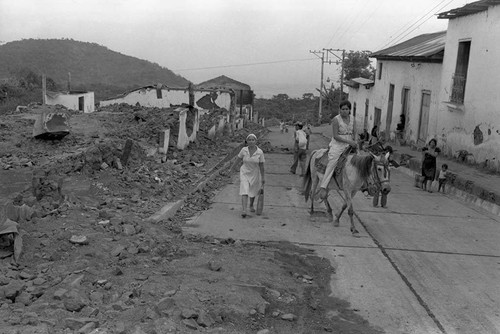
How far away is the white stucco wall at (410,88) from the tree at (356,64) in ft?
93.2

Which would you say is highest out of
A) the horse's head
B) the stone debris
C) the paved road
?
the horse's head

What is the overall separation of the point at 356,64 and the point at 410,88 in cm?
3593

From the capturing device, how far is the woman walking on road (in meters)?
9.62

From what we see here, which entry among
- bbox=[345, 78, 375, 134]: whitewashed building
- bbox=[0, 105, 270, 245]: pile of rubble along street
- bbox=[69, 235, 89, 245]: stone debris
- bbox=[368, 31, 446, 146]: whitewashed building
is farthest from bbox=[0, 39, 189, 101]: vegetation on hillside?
bbox=[69, 235, 89, 245]: stone debris

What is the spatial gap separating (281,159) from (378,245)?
13.2m

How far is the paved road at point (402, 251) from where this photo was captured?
5.69 metres

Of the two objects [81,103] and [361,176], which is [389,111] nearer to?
[81,103]

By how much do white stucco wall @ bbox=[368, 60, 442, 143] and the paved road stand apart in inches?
446

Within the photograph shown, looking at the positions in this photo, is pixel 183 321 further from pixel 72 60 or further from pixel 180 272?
pixel 72 60

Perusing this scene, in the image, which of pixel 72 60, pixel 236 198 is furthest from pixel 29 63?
pixel 236 198

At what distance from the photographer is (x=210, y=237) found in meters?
8.09

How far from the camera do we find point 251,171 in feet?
31.8

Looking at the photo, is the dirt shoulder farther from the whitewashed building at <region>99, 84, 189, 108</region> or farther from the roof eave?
the whitewashed building at <region>99, 84, 189, 108</region>

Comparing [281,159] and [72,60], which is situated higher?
[72,60]
